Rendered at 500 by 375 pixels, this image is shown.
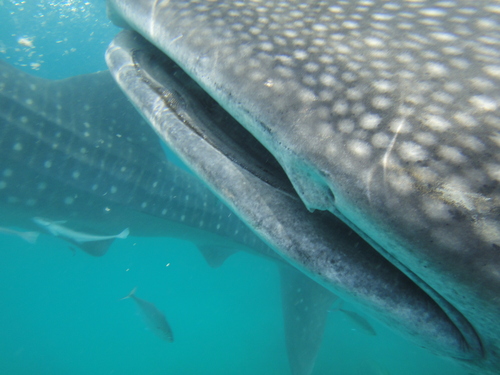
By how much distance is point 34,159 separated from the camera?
3.59 metres

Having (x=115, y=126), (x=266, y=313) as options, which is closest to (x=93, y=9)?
(x=115, y=126)

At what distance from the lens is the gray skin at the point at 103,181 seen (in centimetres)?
357

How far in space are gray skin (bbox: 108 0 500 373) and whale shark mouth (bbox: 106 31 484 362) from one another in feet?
0.04

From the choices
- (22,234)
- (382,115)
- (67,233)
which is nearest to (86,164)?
(67,233)

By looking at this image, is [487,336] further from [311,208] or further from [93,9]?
[93,9]

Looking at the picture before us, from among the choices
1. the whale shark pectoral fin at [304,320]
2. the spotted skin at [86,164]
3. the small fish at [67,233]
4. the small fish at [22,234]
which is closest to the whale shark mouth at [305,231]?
the spotted skin at [86,164]

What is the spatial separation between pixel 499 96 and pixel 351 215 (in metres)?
0.45

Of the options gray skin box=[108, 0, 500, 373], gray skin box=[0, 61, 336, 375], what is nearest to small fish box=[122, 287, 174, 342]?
gray skin box=[0, 61, 336, 375]

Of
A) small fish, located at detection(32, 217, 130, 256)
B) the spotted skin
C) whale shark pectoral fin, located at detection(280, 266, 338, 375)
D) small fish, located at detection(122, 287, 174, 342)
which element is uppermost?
the spotted skin

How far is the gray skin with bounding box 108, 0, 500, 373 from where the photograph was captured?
64 cm

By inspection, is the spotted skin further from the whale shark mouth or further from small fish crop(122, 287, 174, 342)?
the whale shark mouth

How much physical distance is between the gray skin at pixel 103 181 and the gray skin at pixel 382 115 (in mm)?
3156

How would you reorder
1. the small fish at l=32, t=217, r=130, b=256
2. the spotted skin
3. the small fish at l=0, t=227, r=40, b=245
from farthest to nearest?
the small fish at l=32, t=217, r=130, b=256, the small fish at l=0, t=227, r=40, b=245, the spotted skin

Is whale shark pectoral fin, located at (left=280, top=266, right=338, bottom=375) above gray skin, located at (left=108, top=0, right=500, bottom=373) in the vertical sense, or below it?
below
